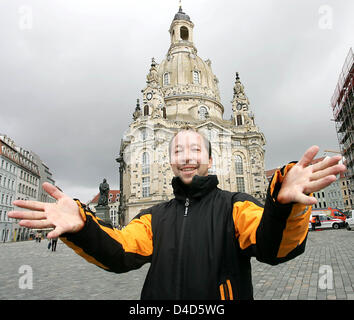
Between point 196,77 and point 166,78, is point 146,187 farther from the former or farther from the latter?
point 196,77

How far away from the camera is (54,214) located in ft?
4.50

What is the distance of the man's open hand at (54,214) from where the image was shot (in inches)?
51.7

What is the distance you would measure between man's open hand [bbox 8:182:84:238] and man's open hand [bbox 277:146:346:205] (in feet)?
3.77

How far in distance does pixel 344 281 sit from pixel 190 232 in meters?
6.10

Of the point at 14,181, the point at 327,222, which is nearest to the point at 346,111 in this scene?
the point at 327,222

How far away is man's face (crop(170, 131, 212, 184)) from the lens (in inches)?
Result: 77.7

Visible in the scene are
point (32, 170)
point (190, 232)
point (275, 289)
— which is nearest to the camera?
point (190, 232)

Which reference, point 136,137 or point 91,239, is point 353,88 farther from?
point 91,239

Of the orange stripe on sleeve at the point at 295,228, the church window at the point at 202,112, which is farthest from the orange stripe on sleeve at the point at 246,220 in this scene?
the church window at the point at 202,112

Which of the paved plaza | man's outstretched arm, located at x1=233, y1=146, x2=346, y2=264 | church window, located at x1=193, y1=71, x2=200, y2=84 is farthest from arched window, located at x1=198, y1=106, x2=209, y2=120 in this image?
man's outstretched arm, located at x1=233, y1=146, x2=346, y2=264

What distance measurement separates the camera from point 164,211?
205 cm
